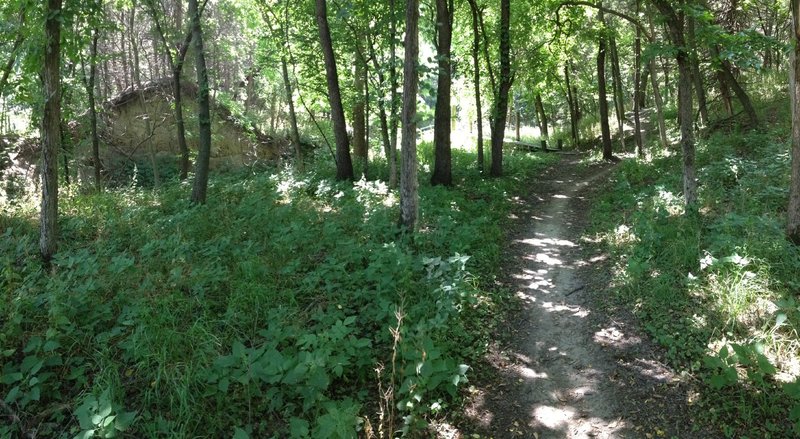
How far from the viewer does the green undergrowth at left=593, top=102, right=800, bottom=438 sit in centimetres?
387

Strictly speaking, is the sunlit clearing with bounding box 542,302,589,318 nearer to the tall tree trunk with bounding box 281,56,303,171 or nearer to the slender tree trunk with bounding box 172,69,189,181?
the tall tree trunk with bounding box 281,56,303,171

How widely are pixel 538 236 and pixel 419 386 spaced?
20.6 feet

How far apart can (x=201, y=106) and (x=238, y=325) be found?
6673mm

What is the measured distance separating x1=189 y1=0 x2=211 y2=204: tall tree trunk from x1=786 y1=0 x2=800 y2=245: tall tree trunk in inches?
380

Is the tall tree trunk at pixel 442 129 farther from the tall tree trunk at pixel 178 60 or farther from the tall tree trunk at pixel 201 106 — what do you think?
the tall tree trunk at pixel 178 60

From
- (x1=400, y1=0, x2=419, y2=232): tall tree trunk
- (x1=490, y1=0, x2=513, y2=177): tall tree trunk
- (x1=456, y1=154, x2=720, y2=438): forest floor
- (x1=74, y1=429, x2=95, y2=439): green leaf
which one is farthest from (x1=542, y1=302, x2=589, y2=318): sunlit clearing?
(x1=490, y1=0, x2=513, y2=177): tall tree trunk

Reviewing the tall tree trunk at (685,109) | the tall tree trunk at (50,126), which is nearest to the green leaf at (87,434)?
the tall tree trunk at (50,126)

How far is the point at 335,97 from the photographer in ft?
40.9

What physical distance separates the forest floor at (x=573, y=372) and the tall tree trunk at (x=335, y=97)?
6.45 m

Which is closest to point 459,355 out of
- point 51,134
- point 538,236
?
point 538,236

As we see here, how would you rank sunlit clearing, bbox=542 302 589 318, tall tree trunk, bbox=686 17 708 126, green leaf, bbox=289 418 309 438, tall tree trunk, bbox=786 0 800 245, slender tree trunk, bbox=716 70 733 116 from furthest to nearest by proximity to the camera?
slender tree trunk, bbox=716 70 733 116, tall tree trunk, bbox=686 17 708 126, sunlit clearing, bbox=542 302 589 318, tall tree trunk, bbox=786 0 800 245, green leaf, bbox=289 418 309 438

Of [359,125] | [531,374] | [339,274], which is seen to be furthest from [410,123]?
[359,125]

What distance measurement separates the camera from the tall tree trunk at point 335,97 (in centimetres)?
1183

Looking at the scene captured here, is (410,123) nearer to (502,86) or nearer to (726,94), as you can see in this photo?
(502,86)
